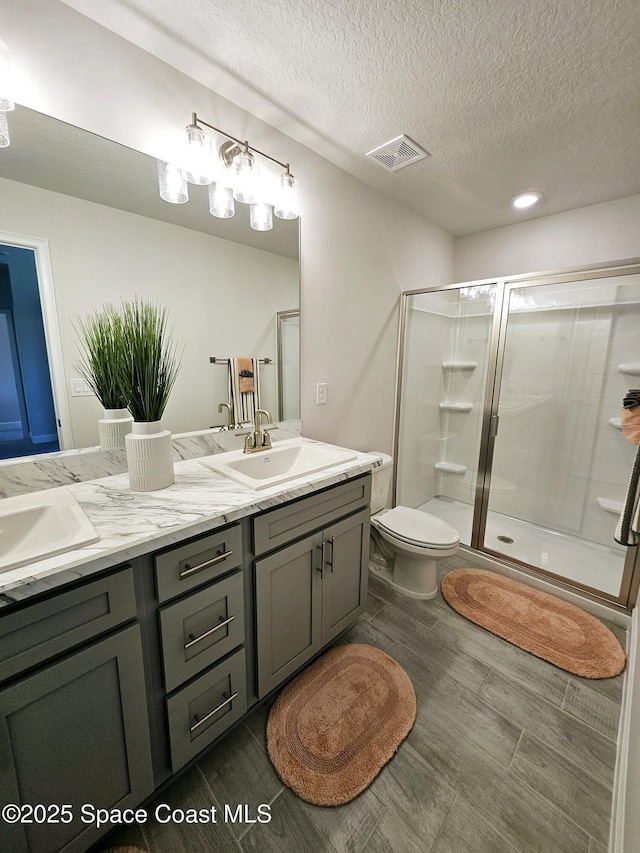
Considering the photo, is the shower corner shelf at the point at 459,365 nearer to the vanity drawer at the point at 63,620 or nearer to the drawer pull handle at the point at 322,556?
the drawer pull handle at the point at 322,556

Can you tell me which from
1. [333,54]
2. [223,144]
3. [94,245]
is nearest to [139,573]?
[94,245]

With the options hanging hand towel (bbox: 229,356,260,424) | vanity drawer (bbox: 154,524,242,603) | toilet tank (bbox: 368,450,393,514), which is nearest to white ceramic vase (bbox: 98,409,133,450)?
hanging hand towel (bbox: 229,356,260,424)

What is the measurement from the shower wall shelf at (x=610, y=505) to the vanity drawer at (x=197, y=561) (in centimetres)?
264

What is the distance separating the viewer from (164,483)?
117 centimetres

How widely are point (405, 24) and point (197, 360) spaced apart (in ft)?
4.45

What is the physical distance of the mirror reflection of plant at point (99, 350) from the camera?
3.85 ft

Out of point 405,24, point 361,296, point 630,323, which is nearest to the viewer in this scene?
point 405,24

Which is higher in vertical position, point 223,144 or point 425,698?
point 223,144

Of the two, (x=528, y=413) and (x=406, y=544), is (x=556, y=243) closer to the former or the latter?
(x=528, y=413)

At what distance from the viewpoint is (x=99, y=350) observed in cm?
119

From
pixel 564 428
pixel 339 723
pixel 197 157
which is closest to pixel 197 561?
pixel 339 723

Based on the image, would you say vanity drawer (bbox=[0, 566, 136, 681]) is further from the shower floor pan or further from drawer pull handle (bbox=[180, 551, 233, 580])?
the shower floor pan

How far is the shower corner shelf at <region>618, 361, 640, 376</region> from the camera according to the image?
2.21 m

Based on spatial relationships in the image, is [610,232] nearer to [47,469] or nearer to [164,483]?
[164,483]
